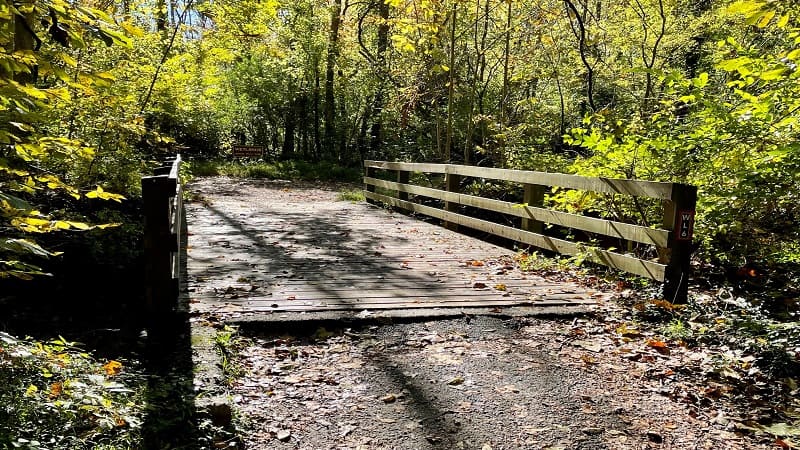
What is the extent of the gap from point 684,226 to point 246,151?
64.9ft

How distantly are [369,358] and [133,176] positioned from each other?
4892 mm

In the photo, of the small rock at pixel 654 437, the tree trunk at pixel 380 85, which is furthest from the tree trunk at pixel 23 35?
the tree trunk at pixel 380 85

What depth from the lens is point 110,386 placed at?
3146 mm

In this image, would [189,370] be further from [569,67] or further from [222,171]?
[222,171]

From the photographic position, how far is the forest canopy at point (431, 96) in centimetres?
316

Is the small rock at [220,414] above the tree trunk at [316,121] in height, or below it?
below

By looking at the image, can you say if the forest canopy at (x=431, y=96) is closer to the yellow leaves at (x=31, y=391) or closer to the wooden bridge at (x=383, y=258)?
the yellow leaves at (x=31, y=391)

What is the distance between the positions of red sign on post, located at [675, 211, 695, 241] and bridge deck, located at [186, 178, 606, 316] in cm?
95

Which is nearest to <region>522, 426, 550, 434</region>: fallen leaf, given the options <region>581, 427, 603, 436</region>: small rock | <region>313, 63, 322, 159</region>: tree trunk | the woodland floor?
the woodland floor

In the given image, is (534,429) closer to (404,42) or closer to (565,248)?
(565,248)

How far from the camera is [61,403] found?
2.77 metres

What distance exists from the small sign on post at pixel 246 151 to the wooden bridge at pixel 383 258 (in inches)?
481

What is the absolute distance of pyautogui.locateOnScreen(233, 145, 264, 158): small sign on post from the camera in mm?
22650

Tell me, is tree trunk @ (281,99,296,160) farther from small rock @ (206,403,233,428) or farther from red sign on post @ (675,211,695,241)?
small rock @ (206,403,233,428)
